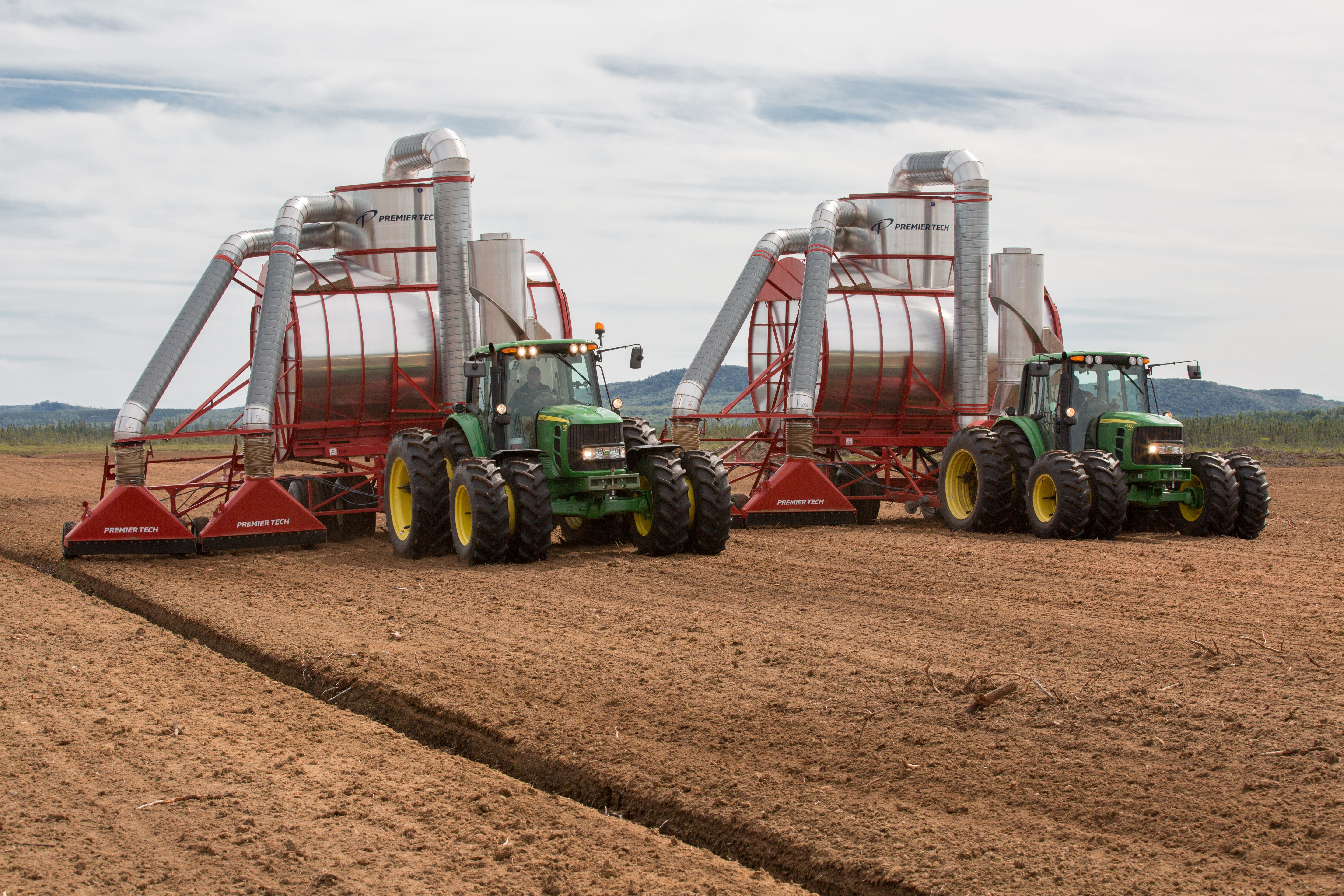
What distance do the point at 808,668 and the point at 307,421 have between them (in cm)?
1024

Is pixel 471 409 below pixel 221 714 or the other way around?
the other way around

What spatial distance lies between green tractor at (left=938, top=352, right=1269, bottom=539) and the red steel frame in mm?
1844

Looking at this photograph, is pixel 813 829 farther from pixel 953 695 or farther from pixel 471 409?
pixel 471 409

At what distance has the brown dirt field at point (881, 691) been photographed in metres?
5.04

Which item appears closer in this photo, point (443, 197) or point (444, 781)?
point (444, 781)

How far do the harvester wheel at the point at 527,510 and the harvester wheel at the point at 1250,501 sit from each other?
25.6 ft

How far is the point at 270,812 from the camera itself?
221 inches


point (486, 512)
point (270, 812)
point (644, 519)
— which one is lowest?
point (270, 812)

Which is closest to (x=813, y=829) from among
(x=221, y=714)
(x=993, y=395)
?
(x=221, y=714)

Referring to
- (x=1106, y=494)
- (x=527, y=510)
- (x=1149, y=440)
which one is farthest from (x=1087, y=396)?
(x=527, y=510)

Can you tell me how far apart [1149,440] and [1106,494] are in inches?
38.9

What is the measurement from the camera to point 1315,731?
5984 mm

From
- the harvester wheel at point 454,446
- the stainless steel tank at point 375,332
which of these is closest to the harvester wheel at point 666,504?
the harvester wheel at point 454,446

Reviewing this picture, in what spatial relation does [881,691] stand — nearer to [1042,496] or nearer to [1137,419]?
[1042,496]
